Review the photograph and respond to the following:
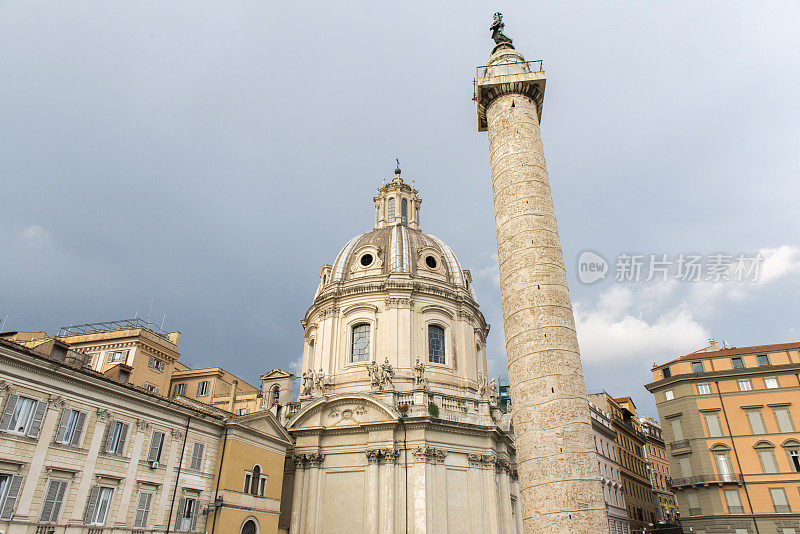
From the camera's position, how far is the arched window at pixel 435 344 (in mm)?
35688

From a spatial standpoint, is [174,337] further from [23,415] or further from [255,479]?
[23,415]

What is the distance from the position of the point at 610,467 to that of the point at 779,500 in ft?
40.7

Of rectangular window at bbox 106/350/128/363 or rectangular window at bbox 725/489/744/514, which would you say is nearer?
rectangular window at bbox 725/489/744/514

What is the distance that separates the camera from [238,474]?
24.8 meters

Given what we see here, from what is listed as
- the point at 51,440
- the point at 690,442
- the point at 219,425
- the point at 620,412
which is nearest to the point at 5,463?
the point at 51,440

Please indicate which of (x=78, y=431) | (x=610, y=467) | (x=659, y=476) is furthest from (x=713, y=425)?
(x=78, y=431)

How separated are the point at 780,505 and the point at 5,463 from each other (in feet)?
132

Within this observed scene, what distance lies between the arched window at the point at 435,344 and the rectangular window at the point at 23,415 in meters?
22.3

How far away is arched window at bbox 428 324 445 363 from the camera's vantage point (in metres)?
35.7

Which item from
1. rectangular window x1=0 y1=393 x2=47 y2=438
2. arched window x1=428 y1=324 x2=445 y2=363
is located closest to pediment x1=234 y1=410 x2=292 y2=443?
rectangular window x1=0 y1=393 x2=47 y2=438

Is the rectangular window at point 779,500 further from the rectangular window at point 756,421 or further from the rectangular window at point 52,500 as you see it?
the rectangular window at point 52,500

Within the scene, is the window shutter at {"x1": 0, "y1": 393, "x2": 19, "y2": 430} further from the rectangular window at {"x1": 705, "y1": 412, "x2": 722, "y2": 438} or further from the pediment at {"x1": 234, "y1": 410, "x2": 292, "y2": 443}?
the rectangular window at {"x1": 705, "y1": 412, "x2": 722, "y2": 438}

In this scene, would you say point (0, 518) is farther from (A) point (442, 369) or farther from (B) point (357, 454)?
(A) point (442, 369)

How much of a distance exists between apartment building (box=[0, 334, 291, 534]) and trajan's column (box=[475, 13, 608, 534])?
14.0m
